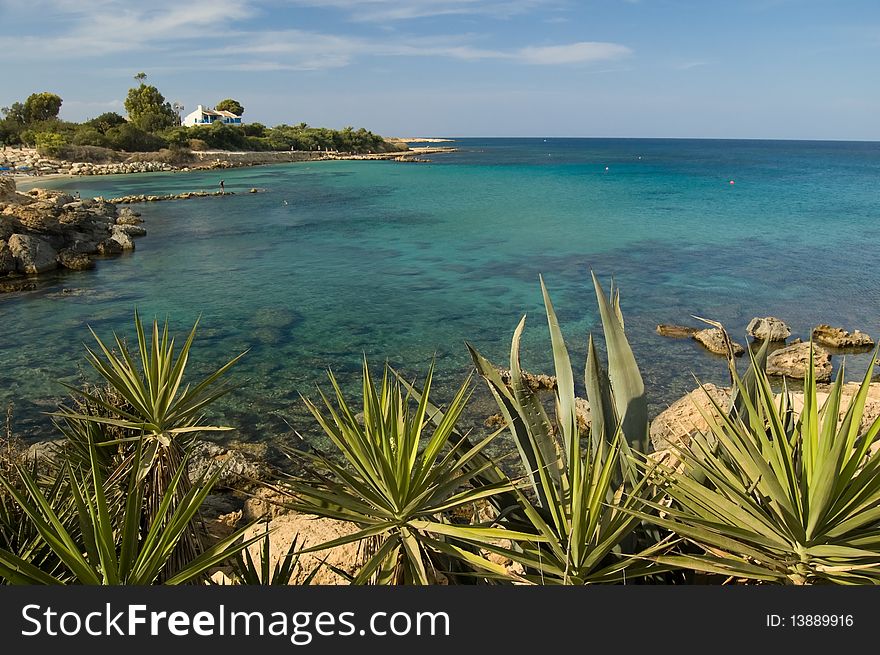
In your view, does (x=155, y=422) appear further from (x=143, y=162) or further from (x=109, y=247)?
(x=143, y=162)

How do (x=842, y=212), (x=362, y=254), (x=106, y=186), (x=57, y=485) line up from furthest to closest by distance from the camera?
(x=106, y=186)
(x=842, y=212)
(x=362, y=254)
(x=57, y=485)

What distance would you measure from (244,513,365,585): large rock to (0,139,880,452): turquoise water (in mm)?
2835

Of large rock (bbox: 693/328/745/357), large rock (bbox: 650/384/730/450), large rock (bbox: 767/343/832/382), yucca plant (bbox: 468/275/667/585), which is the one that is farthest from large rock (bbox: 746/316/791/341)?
yucca plant (bbox: 468/275/667/585)

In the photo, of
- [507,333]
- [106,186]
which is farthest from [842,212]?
[106,186]

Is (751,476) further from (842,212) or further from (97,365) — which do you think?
(842,212)

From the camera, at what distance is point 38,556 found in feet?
11.3

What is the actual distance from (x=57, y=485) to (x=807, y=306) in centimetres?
1868

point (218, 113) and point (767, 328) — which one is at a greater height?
point (218, 113)

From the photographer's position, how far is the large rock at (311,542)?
18.2 feet

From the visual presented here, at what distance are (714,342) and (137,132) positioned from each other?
253ft

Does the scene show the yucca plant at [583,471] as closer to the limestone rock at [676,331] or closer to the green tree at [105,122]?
the limestone rock at [676,331]

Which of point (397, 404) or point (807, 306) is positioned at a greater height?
point (397, 404)

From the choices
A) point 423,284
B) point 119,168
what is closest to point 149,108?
point 119,168

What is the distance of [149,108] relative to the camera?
85188 mm
